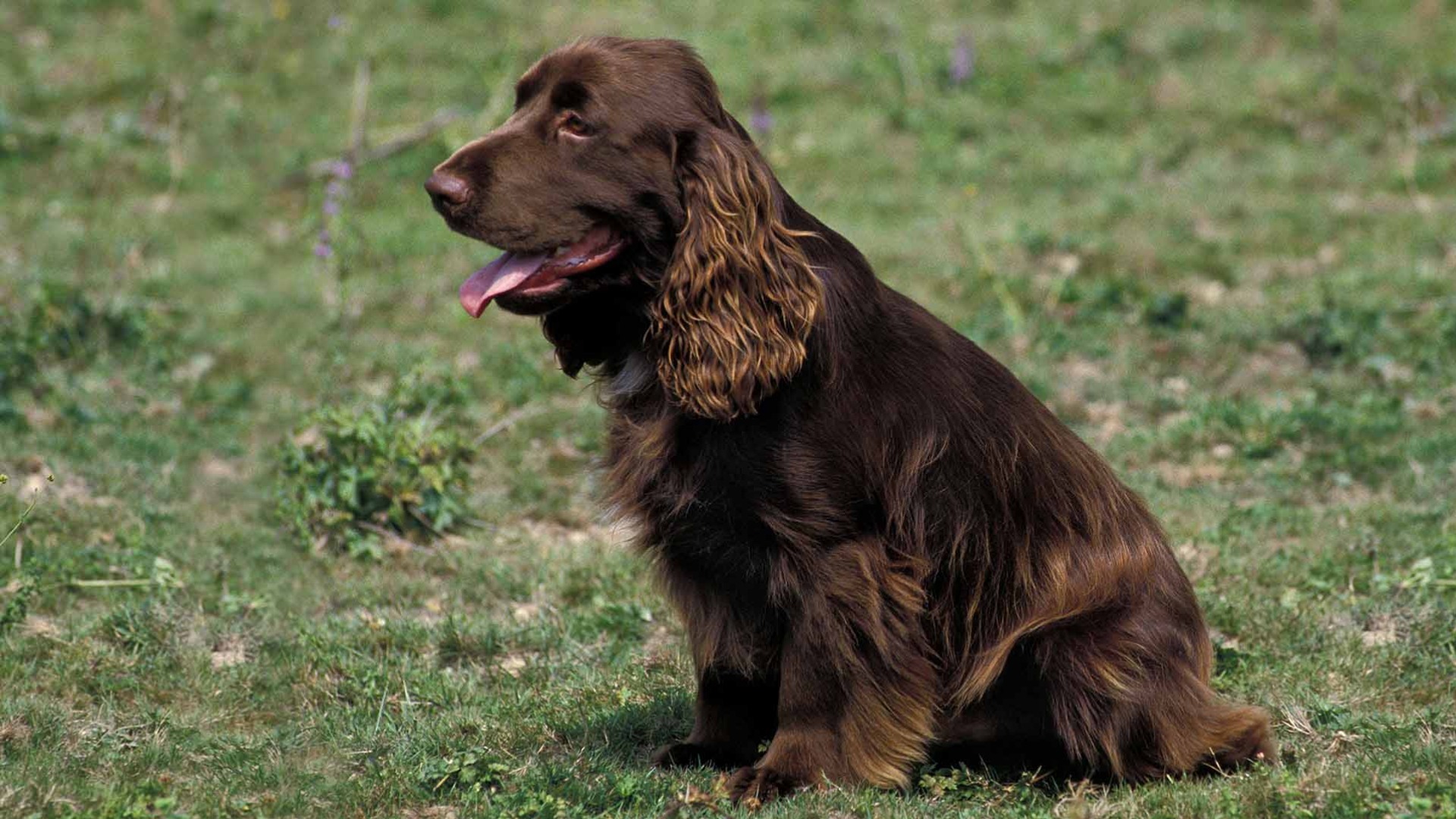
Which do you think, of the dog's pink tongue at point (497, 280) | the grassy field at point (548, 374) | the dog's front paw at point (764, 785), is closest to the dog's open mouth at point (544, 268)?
the dog's pink tongue at point (497, 280)

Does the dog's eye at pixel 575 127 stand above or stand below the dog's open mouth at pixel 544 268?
above

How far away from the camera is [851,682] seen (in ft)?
13.3

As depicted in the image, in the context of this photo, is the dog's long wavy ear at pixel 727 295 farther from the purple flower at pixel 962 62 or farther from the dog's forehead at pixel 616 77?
the purple flower at pixel 962 62

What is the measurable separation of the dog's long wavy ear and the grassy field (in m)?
0.64

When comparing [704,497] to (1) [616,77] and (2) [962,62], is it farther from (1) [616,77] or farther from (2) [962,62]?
(2) [962,62]

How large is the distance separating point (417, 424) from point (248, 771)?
2.67 meters

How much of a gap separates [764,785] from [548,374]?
4.40 m

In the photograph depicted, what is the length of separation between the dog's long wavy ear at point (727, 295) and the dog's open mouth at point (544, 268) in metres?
0.18

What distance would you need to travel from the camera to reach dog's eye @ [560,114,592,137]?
156 inches

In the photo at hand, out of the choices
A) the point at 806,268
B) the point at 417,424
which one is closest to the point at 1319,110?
the point at 417,424

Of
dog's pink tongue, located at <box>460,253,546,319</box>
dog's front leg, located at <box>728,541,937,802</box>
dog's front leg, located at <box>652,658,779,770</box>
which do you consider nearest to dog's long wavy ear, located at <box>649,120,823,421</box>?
dog's pink tongue, located at <box>460,253,546,319</box>

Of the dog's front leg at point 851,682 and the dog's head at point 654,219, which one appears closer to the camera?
the dog's head at point 654,219

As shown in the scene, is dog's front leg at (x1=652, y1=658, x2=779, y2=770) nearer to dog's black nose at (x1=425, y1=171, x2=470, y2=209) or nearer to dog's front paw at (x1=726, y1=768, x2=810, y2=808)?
dog's front paw at (x1=726, y1=768, x2=810, y2=808)

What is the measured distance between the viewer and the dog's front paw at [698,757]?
14.6 feet
